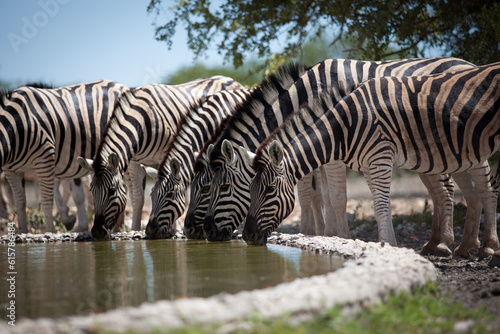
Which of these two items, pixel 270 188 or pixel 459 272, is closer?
pixel 459 272

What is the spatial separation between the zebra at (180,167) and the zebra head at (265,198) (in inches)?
67.1

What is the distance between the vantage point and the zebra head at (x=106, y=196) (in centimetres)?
831

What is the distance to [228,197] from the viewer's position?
7355mm

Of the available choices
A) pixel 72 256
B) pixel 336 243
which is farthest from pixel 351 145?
pixel 72 256

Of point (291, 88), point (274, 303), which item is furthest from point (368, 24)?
point (274, 303)

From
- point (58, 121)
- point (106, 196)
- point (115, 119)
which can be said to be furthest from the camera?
point (58, 121)

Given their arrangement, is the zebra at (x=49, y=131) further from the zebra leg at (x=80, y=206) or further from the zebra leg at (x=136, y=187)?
the zebra leg at (x=80, y=206)

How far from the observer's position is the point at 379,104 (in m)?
6.68

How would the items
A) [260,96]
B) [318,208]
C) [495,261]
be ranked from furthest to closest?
[318,208] < [260,96] < [495,261]

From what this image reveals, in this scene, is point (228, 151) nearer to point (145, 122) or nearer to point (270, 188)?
point (270, 188)

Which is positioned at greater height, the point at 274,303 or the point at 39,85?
the point at 39,85

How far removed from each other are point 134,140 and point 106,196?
1.28m

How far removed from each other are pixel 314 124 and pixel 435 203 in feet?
8.28

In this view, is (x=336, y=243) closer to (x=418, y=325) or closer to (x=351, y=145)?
(x=351, y=145)
